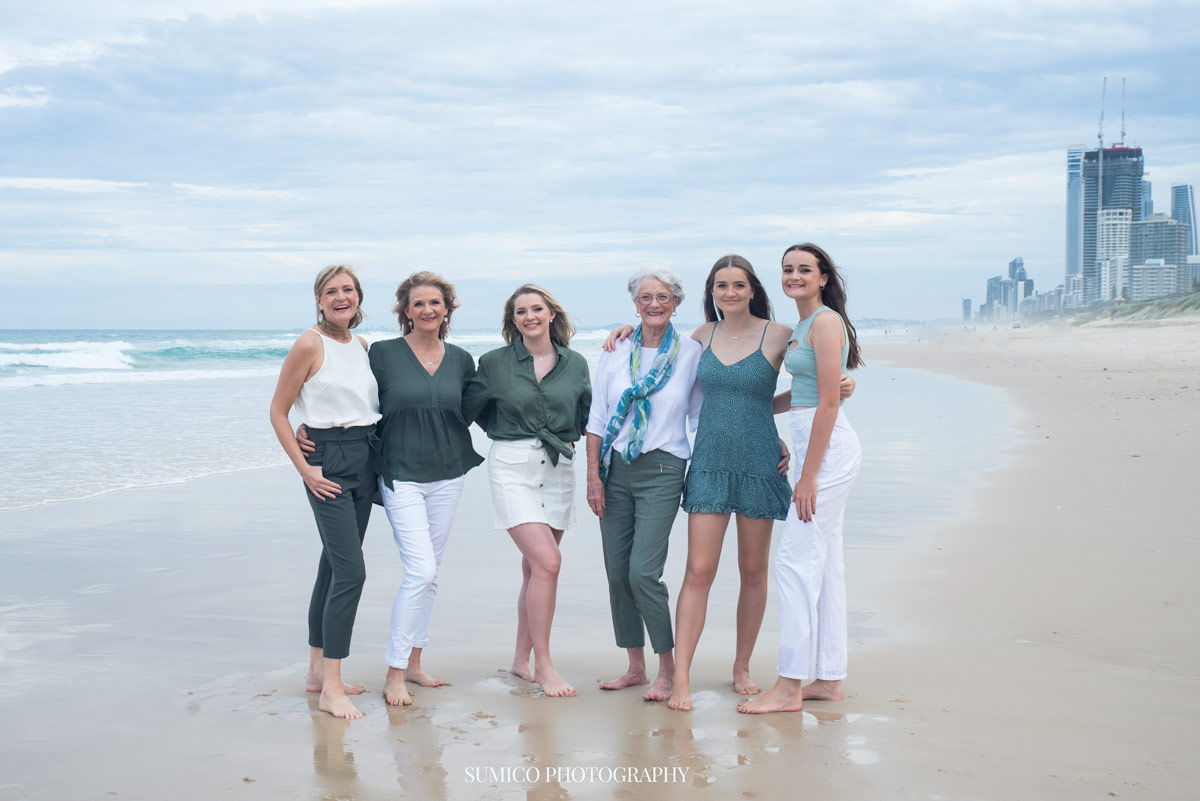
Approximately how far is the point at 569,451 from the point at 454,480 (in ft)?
1.68

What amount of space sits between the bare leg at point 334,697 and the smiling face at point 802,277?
7.72ft

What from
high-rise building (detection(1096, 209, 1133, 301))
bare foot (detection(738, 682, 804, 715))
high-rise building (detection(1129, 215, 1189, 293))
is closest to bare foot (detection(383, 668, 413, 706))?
bare foot (detection(738, 682, 804, 715))

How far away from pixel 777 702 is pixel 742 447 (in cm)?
100

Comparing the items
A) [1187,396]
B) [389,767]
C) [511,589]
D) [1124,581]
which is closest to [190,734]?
[389,767]

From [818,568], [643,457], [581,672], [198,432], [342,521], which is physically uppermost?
[643,457]

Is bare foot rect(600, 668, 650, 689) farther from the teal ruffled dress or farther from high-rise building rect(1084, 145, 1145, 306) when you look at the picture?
high-rise building rect(1084, 145, 1145, 306)

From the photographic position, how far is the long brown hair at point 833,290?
13.1 feet

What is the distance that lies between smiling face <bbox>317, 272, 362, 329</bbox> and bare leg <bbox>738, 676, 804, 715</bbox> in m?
2.26

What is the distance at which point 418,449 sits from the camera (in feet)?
13.5

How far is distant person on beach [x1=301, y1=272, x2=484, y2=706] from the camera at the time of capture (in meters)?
4.06

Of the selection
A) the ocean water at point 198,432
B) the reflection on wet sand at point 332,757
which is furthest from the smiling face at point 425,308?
the ocean water at point 198,432

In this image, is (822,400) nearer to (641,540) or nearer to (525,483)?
(641,540)

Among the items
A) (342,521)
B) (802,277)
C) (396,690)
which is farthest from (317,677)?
(802,277)

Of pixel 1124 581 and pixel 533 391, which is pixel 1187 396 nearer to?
pixel 1124 581
